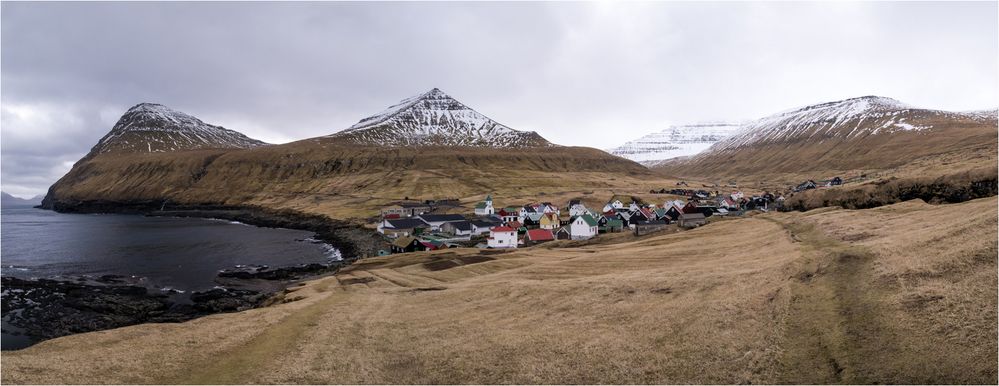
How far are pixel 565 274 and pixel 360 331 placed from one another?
21994mm

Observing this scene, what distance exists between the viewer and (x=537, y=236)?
85.5 metres

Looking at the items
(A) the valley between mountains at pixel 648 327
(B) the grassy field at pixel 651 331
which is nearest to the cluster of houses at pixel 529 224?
(A) the valley between mountains at pixel 648 327

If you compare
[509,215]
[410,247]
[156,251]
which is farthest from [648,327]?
[156,251]

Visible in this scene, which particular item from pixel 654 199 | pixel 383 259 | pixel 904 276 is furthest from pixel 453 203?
pixel 904 276

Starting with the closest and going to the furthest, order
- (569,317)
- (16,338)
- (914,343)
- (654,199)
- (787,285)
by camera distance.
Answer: (914,343) → (787,285) → (569,317) → (16,338) → (654,199)

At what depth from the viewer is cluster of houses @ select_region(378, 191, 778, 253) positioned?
273 ft

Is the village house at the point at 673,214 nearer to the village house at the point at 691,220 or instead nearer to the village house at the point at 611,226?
the village house at the point at 691,220

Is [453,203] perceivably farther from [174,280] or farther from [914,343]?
[914,343]

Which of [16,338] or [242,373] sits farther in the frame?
[16,338]

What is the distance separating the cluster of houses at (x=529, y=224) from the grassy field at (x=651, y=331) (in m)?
39.3

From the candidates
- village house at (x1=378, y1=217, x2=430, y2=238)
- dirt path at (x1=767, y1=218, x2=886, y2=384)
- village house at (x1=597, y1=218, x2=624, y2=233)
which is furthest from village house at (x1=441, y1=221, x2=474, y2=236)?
dirt path at (x1=767, y1=218, x2=886, y2=384)

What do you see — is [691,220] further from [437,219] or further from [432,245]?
[437,219]

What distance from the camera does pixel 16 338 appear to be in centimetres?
4588

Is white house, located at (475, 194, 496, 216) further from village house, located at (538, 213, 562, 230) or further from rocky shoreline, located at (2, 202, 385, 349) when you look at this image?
rocky shoreline, located at (2, 202, 385, 349)
